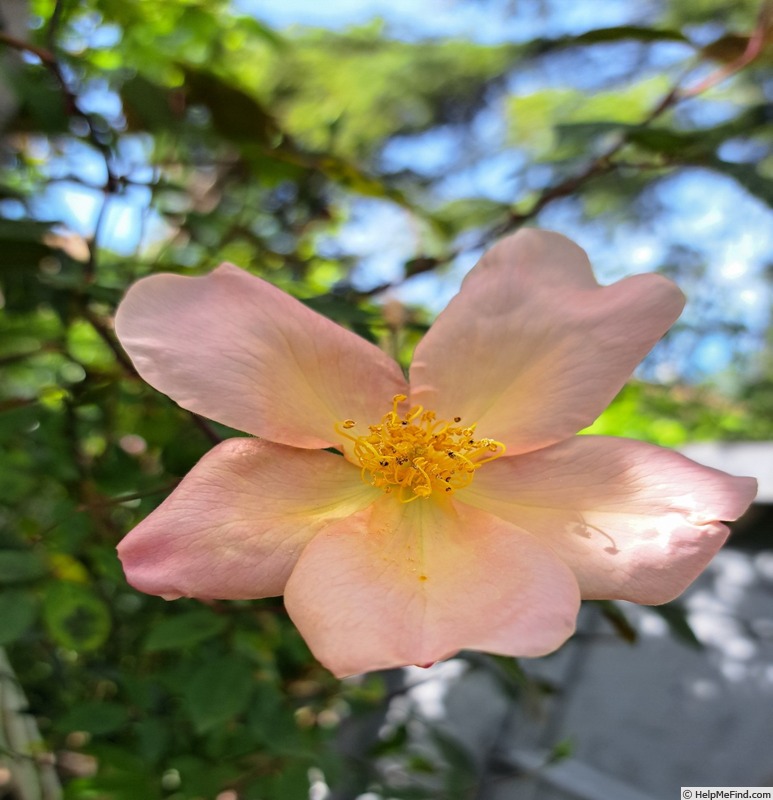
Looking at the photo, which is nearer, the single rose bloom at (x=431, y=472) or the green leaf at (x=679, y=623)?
the single rose bloom at (x=431, y=472)

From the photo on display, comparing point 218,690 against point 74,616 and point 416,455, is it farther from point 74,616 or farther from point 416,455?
point 416,455

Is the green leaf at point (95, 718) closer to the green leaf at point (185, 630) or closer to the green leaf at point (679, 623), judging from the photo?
the green leaf at point (185, 630)

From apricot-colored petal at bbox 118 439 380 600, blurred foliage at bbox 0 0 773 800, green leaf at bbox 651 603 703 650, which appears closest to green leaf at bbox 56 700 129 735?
blurred foliage at bbox 0 0 773 800

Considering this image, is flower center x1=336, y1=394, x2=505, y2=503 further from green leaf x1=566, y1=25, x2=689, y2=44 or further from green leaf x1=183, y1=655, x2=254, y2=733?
green leaf x1=566, y1=25, x2=689, y2=44

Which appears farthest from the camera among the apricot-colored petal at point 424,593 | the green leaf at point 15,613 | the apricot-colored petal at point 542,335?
the green leaf at point 15,613

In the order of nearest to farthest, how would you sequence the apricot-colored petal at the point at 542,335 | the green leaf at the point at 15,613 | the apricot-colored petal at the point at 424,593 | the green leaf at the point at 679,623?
the apricot-colored petal at the point at 424,593, the apricot-colored petal at the point at 542,335, the green leaf at the point at 15,613, the green leaf at the point at 679,623

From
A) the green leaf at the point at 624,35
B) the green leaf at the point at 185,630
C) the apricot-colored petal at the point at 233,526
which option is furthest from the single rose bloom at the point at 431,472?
the green leaf at the point at 624,35

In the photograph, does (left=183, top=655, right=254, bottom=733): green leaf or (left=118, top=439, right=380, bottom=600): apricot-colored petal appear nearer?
(left=118, top=439, right=380, bottom=600): apricot-colored petal
